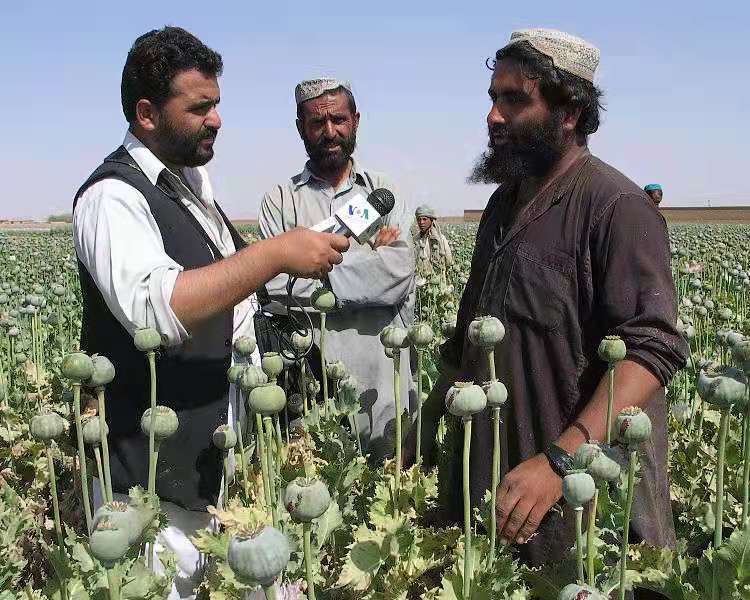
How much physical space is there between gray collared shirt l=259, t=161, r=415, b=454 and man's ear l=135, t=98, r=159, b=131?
108 cm

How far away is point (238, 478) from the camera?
2.91 m

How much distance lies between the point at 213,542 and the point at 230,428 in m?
0.35

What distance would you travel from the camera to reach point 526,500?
1956mm

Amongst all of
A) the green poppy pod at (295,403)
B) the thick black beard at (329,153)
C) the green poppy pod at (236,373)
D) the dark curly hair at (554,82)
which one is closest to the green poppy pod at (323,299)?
the green poppy pod at (236,373)

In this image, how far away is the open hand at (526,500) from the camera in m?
1.94

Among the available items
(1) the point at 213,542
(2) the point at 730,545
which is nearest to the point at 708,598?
(2) the point at 730,545

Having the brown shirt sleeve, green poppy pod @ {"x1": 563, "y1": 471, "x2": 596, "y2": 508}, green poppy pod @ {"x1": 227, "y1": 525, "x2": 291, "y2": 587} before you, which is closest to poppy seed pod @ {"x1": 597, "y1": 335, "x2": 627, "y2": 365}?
the brown shirt sleeve

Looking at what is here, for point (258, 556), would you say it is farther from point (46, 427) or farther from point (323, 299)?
point (323, 299)

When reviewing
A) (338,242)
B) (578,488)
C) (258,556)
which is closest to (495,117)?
(338,242)

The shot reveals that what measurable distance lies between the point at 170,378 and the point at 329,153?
178 cm

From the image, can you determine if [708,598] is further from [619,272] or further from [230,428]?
[230,428]

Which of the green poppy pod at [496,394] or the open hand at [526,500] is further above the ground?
the green poppy pod at [496,394]

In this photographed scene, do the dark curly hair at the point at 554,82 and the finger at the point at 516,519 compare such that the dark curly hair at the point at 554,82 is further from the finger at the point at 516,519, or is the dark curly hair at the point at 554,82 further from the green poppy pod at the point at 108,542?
the green poppy pod at the point at 108,542

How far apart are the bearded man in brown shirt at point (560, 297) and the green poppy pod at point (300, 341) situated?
27.2 inches
